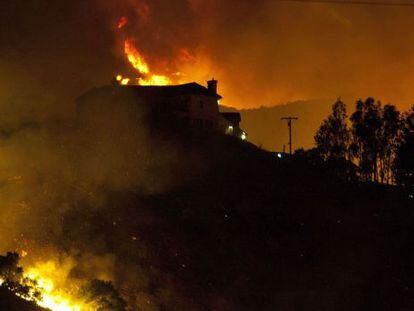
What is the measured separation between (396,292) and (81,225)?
12.4m

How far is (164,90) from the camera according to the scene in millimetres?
49531

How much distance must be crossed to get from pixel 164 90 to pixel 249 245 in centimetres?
3100

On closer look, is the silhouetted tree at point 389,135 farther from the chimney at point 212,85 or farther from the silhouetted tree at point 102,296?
the silhouetted tree at point 102,296

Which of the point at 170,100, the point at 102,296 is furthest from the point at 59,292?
the point at 170,100

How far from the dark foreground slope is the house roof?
2020 centimetres

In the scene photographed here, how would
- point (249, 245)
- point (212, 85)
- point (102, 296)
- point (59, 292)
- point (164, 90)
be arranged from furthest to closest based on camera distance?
point (212, 85)
point (164, 90)
point (249, 245)
point (59, 292)
point (102, 296)

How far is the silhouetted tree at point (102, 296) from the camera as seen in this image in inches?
517

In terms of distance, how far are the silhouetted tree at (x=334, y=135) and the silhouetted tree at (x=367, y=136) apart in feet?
4.73

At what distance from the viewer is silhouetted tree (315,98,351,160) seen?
5566 centimetres

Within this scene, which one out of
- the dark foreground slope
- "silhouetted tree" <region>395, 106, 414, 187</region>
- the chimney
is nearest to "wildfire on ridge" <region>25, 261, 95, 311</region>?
the dark foreground slope

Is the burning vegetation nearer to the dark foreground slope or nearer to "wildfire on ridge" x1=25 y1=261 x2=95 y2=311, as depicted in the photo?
"wildfire on ridge" x1=25 y1=261 x2=95 y2=311


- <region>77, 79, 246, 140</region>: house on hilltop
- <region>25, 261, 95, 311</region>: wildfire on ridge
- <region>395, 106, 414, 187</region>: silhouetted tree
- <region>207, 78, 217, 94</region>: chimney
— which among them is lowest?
<region>25, 261, 95, 311</region>: wildfire on ridge

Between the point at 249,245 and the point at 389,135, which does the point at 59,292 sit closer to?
the point at 249,245

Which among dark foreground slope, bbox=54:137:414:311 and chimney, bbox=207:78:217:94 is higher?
chimney, bbox=207:78:217:94
